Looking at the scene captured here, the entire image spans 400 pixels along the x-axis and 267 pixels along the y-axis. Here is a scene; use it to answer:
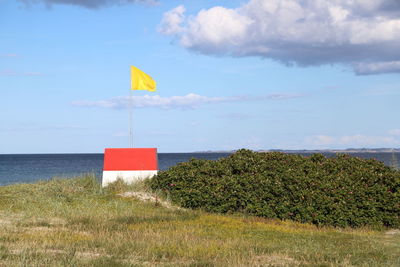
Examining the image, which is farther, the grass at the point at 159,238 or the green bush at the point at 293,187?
the green bush at the point at 293,187

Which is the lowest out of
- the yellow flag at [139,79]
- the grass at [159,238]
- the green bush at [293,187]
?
the grass at [159,238]

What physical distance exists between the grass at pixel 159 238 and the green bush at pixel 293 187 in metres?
0.63

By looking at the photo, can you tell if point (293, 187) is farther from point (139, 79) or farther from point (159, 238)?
point (139, 79)

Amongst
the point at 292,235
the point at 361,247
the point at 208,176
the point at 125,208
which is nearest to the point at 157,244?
the point at 292,235

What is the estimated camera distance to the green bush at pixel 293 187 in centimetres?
1602

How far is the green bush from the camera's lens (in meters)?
16.0

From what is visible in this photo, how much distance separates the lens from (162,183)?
1989 cm

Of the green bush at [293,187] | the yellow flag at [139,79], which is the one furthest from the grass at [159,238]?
the yellow flag at [139,79]

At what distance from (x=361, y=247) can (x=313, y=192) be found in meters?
4.26

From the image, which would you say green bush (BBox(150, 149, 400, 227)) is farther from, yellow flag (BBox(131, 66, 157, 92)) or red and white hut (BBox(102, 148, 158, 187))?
yellow flag (BBox(131, 66, 157, 92))

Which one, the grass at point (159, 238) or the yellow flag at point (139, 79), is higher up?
the yellow flag at point (139, 79)

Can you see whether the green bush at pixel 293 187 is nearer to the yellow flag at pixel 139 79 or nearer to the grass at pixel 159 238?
the grass at pixel 159 238

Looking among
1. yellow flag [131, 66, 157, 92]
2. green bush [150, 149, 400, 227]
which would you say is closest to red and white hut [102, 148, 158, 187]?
green bush [150, 149, 400, 227]

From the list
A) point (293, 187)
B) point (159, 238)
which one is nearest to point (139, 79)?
point (293, 187)
